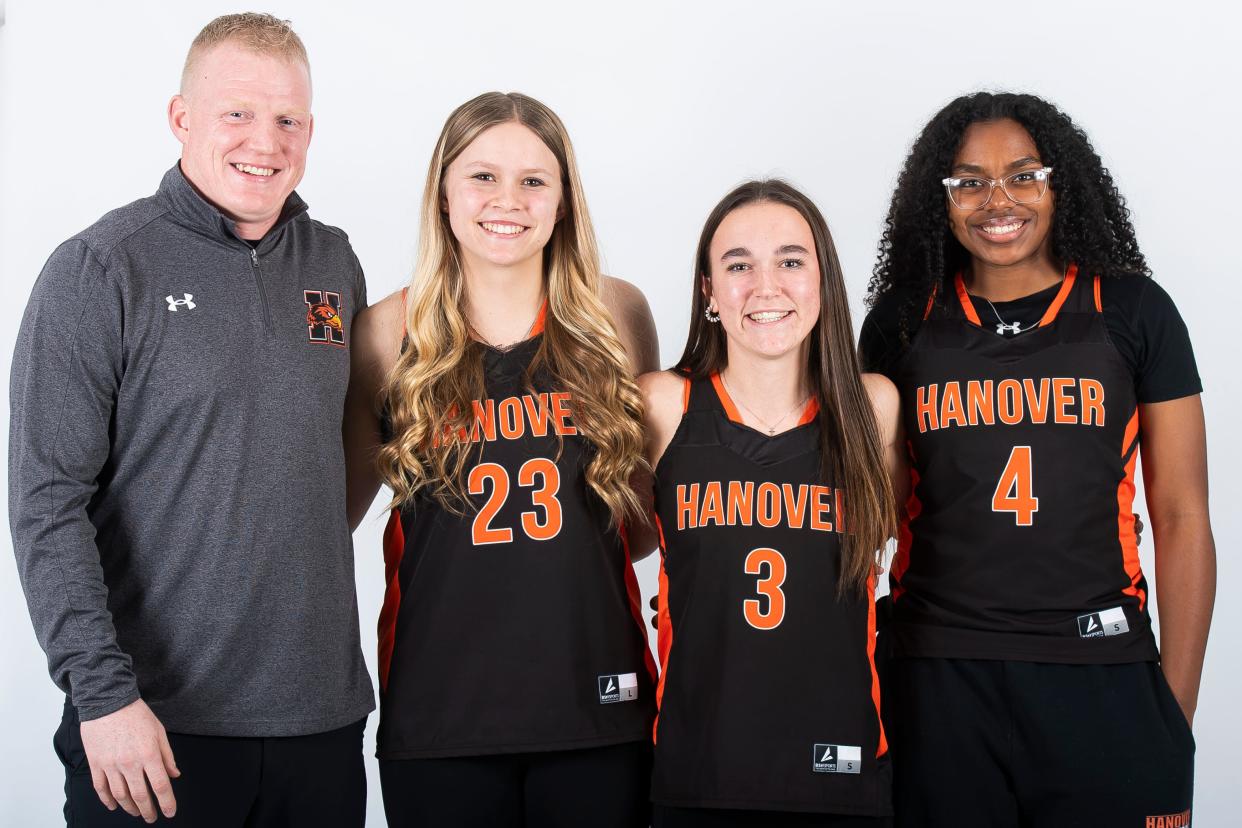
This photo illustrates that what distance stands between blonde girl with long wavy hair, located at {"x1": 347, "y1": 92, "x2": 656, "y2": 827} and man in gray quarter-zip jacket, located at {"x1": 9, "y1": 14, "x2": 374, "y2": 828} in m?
0.15

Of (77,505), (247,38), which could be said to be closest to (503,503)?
(77,505)

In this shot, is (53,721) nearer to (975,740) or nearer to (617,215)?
(617,215)

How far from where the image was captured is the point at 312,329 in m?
2.29

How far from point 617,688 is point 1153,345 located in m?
1.28

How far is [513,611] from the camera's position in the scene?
2314 mm

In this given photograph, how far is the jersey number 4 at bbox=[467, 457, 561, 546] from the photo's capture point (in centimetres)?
234

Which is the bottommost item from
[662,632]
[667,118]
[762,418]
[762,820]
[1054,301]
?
[762,820]

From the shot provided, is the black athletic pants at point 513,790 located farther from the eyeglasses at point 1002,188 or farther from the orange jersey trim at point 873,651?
the eyeglasses at point 1002,188

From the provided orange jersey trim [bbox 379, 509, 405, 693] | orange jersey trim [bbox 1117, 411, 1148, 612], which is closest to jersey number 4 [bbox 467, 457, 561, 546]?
orange jersey trim [bbox 379, 509, 405, 693]

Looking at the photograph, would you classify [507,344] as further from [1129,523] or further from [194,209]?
[1129,523]

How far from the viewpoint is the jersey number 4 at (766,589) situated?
2307 mm

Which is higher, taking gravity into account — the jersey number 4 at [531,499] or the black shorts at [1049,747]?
the jersey number 4 at [531,499]

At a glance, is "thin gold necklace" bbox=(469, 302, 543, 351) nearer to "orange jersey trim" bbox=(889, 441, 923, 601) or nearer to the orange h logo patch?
the orange h logo patch

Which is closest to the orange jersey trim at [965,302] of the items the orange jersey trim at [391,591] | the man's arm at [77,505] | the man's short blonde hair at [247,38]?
the orange jersey trim at [391,591]
